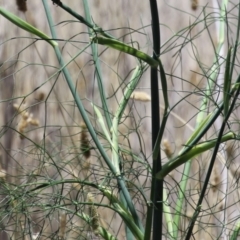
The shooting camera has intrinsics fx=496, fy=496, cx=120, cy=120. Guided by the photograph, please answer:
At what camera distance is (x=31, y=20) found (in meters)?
0.80

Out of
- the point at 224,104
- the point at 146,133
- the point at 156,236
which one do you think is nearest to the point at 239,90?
the point at 224,104

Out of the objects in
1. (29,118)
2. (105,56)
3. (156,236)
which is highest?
(105,56)

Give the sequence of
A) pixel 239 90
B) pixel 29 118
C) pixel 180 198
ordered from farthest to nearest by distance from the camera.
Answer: pixel 29 118 < pixel 180 198 < pixel 239 90

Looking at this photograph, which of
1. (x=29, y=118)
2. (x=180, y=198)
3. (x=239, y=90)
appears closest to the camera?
(x=239, y=90)

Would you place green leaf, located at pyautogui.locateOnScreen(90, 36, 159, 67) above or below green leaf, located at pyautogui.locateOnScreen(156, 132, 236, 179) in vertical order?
above

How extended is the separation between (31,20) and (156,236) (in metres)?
0.50

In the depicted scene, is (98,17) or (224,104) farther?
(98,17)

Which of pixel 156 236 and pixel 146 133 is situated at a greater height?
pixel 146 133

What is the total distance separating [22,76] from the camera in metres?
0.79

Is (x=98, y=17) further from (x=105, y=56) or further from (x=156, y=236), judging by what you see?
(x=156, y=236)

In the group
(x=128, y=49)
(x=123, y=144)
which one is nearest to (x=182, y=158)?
(x=128, y=49)

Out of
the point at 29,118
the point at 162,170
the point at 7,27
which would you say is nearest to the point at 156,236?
the point at 162,170

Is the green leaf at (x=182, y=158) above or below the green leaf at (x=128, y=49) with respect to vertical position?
below

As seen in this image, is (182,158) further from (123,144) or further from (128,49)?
(123,144)
